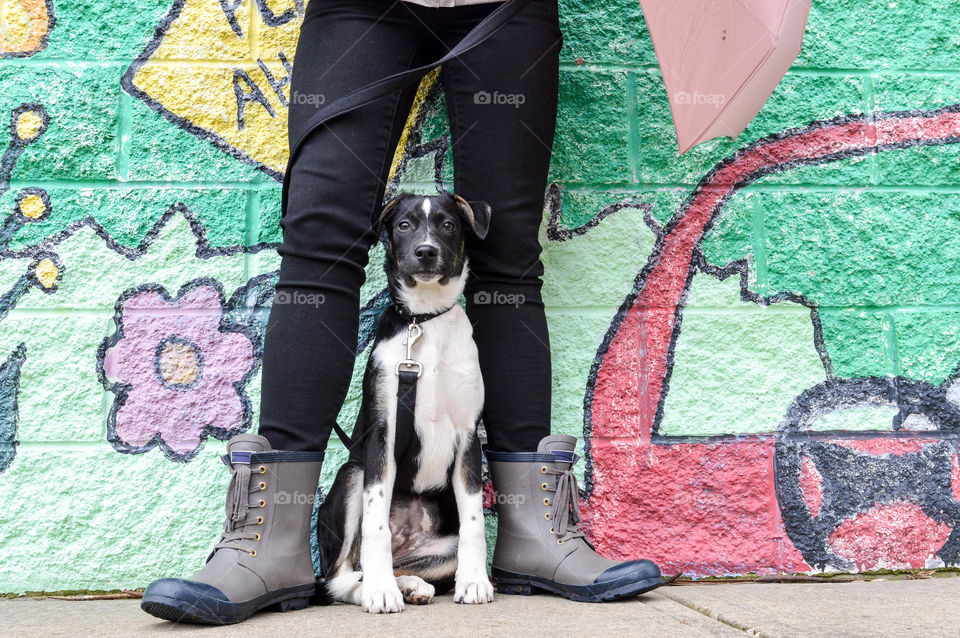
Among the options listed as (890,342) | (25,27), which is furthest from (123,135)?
(890,342)

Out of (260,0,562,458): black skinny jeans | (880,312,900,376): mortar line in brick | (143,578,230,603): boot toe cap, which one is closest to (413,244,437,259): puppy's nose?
(260,0,562,458): black skinny jeans

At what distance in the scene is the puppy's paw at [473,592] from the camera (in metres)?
1.87

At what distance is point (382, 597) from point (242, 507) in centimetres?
38

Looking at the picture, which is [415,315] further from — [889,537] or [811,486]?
[889,537]

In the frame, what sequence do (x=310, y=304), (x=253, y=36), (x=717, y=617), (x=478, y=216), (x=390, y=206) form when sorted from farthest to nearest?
(x=253, y=36)
(x=390, y=206)
(x=478, y=216)
(x=310, y=304)
(x=717, y=617)

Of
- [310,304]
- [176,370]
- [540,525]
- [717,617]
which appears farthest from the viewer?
[176,370]

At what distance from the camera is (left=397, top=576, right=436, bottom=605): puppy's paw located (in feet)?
6.19

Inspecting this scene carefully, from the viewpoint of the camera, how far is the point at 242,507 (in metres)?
1.78

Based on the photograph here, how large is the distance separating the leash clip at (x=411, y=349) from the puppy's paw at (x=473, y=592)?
1.74 ft

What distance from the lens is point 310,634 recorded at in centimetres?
154

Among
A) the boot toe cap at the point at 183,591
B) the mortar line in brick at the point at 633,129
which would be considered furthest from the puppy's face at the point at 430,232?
the boot toe cap at the point at 183,591

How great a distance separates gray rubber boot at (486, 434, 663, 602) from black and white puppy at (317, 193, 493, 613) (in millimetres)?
80

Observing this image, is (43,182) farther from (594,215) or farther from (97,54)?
(594,215)

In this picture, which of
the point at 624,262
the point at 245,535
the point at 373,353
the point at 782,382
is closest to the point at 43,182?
the point at 373,353
